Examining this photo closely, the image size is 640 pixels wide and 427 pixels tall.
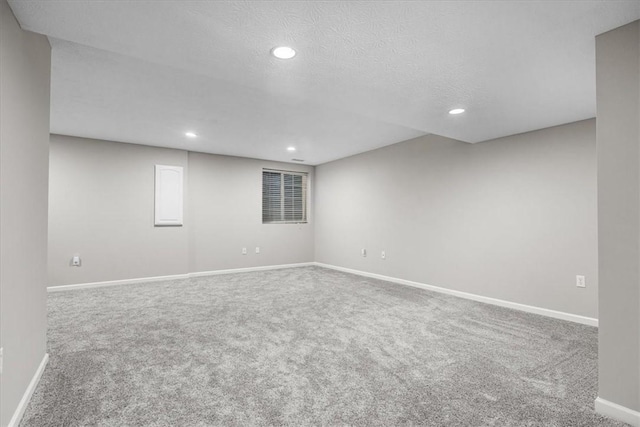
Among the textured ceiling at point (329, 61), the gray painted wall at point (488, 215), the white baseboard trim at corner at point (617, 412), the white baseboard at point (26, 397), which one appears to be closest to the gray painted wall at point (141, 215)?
the textured ceiling at point (329, 61)

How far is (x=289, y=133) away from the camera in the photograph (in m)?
4.79

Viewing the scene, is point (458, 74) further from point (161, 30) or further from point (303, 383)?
point (303, 383)

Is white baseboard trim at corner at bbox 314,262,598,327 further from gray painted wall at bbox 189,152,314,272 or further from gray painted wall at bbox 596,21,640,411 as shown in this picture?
gray painted wall at bbox 189,152,314,272

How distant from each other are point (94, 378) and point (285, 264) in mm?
5033

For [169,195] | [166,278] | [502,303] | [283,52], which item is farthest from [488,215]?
[166,278]

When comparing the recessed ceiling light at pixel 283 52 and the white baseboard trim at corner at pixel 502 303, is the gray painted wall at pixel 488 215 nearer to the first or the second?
the white baseboard trim at corner at pixel 502 303

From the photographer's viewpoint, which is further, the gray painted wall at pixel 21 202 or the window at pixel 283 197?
the window at pixel 283 197

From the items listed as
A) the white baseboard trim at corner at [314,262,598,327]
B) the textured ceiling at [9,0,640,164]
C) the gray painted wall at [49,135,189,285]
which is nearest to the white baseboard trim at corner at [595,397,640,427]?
the white baseboard trim at corner at [314,262,598,327]

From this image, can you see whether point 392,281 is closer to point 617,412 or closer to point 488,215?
point 488,215

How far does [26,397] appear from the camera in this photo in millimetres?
1863

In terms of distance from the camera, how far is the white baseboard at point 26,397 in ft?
5.49

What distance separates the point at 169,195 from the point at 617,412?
19.7ft

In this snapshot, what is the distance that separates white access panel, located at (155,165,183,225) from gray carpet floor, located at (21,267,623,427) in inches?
72.8

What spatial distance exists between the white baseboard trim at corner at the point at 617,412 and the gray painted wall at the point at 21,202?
3.13 meters
